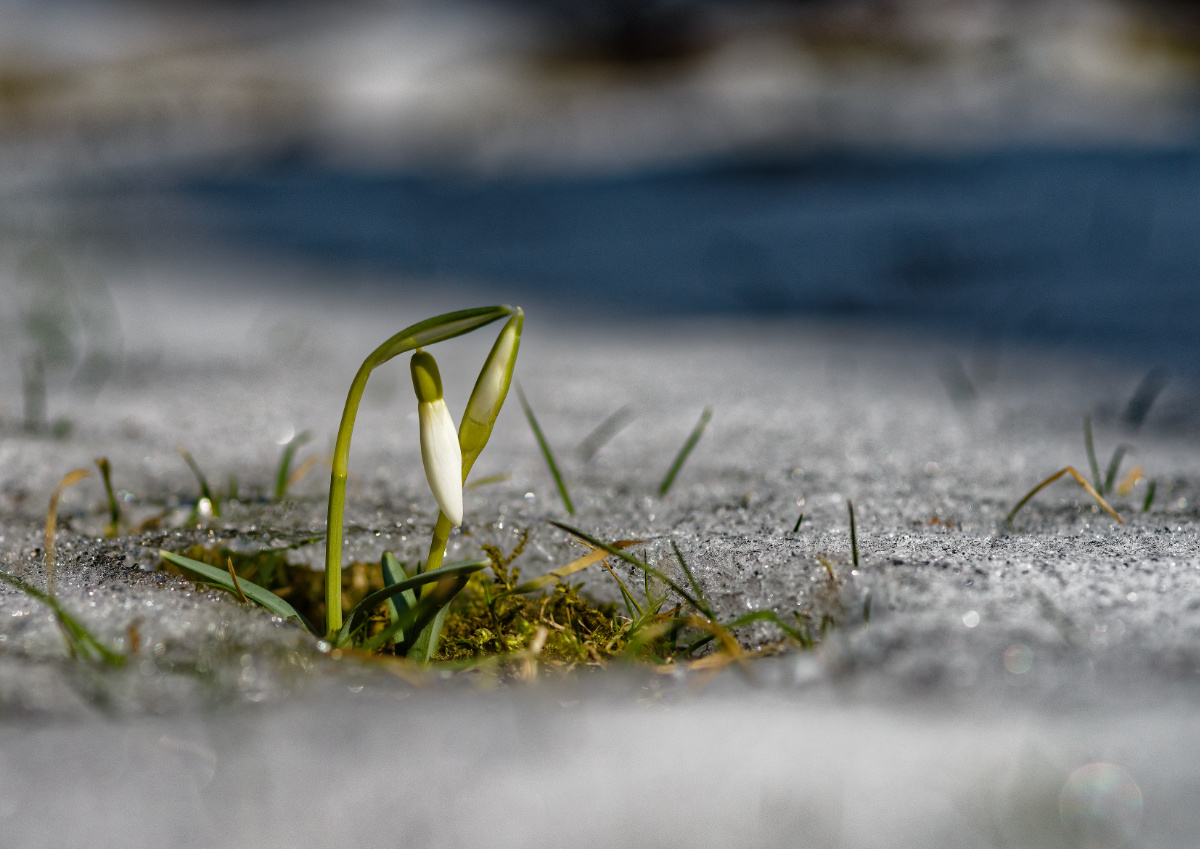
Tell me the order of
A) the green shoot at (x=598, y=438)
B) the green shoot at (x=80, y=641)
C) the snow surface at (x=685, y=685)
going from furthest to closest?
the green shoot at (x=598, y=438) < the green shoot at (x=80, y=641) < the snow surface at (x=685, y=685)

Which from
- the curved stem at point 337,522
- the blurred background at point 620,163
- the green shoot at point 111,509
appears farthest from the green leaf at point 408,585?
the blurred background at point 620,163

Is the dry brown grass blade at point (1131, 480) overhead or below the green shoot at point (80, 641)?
overhead

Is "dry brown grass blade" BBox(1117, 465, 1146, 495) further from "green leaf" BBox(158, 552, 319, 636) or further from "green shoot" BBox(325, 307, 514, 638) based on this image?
"green leaf" BBox(158, 552, 319, 636)

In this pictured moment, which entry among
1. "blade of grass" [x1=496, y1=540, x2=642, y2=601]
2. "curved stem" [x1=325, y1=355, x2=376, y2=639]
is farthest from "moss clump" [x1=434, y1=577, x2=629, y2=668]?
"curved stem" [x1=325, y1=355, x2=376, y2=639]

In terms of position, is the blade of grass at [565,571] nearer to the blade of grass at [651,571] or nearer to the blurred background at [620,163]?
the blade of grass at [651,571]

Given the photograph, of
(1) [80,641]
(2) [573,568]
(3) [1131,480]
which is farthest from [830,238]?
(1) [80,641]

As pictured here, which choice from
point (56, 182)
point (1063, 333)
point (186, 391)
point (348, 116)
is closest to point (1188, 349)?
point (1063, 333)
